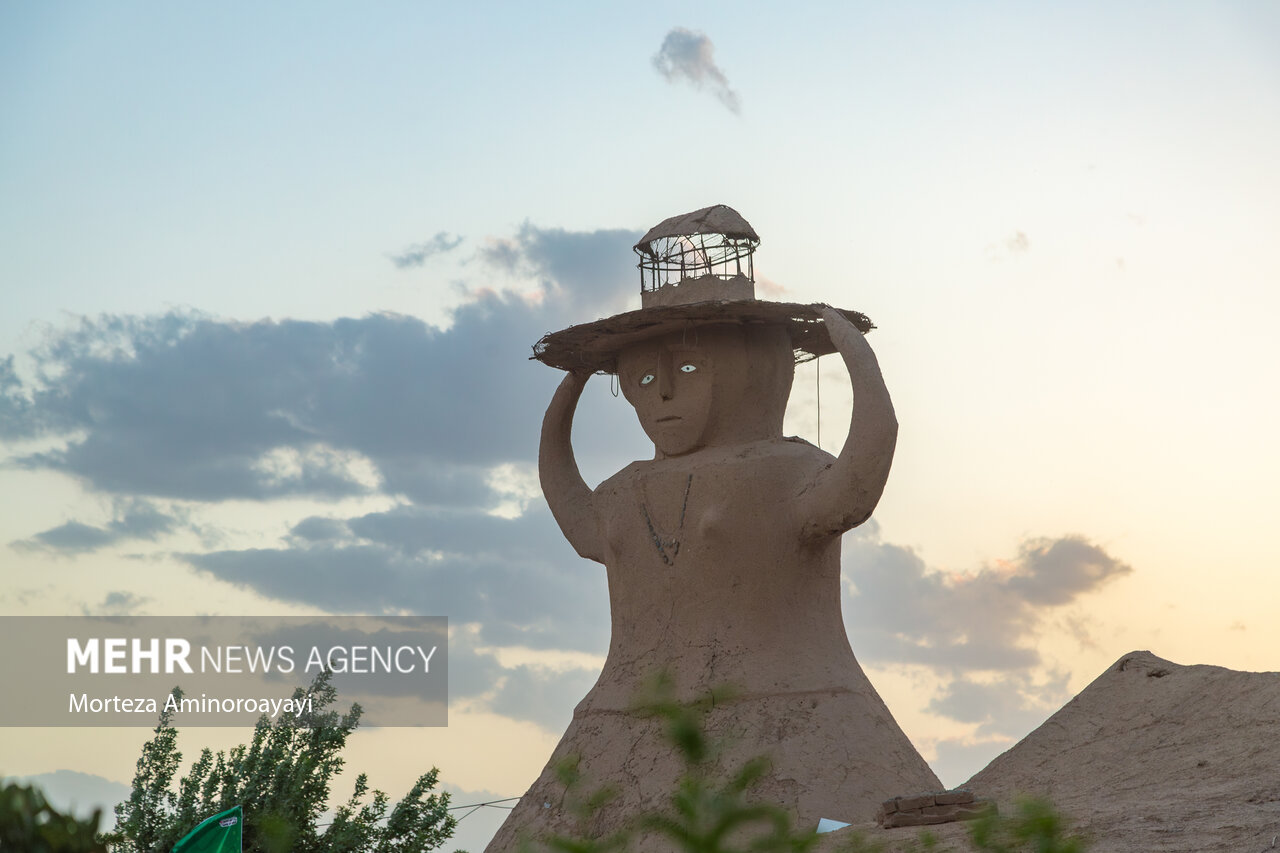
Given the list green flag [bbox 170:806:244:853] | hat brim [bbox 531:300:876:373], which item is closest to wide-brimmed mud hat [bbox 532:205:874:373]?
hat brim [bbox 531:300:876:373]

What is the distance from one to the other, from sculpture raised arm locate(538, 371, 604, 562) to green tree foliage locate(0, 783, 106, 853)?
7584 mm

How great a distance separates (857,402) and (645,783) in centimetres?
346

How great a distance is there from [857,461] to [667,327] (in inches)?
82.5

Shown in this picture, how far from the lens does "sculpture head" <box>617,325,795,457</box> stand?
12.3 metres

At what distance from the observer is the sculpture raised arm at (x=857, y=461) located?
11.4 meters

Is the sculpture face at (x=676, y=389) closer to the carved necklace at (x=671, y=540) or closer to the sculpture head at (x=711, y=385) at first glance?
the sculpture head at (x=711, y=385)

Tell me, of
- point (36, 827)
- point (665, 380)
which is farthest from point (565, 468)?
point (36, 827)

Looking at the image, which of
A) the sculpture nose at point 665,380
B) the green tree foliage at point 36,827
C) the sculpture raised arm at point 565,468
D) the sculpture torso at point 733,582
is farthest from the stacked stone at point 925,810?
the green tree foliage at point 36,827

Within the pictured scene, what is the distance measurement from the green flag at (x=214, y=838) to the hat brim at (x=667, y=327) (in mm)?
5385

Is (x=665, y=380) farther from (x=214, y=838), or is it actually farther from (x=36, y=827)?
(x=36, y=827)

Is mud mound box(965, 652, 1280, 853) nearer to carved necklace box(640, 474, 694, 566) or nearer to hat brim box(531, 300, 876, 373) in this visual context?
carved necklace box(640, 474, 694, 566)

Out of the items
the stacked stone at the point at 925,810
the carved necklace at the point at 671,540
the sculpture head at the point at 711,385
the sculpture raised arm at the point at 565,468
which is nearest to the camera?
the stacked stone at the point at 925,810

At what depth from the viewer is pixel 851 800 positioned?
35.3 feet

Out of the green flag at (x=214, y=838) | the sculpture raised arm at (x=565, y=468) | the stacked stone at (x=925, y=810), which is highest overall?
Result: the sculpture raised arm at (x=565, y=468)
